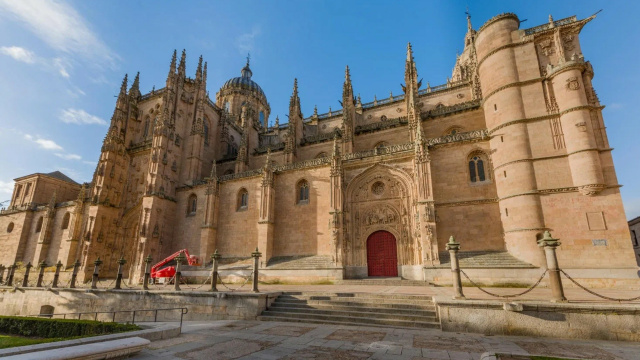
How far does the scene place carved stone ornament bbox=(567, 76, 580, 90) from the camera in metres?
17.5

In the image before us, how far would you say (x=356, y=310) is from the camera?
1107cm

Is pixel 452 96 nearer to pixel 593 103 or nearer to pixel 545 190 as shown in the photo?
pixel 593 103

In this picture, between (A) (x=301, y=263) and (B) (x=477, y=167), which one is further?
(A) (x=301, y=263)

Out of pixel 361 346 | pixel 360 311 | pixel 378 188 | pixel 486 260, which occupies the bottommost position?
pixel 361 346

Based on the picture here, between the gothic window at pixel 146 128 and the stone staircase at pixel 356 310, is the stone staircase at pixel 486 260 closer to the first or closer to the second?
the stone staircase at pixel 356 310

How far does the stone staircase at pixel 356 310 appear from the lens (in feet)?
32.7

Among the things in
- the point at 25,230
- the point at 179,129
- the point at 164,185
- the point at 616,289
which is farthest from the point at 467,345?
the point at 25,230

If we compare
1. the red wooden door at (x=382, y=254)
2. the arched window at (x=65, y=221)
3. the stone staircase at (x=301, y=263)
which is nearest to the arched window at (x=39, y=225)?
the arched window at (x=65, y=221)

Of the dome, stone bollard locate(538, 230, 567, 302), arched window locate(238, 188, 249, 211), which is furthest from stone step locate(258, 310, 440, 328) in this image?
the dome

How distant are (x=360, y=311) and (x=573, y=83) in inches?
746

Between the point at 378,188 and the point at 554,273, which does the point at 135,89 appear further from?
the point at 554,273

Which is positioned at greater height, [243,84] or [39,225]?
[243,84]

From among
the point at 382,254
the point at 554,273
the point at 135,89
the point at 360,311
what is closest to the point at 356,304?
the point at 360,311

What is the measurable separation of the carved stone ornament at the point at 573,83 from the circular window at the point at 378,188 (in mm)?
12939
